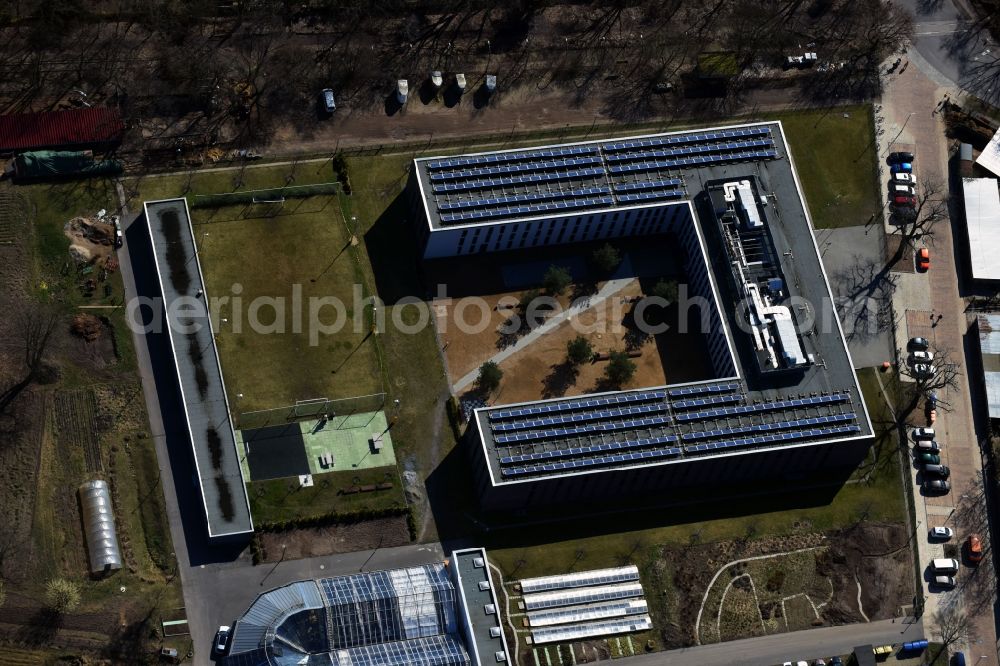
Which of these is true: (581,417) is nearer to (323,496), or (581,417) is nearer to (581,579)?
(581,579)

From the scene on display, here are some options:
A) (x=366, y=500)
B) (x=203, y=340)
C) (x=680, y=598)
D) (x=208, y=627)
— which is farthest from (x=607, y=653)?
(x=203, y=340)

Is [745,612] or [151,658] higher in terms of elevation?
[151,658]

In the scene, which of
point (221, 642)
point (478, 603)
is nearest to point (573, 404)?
point (478, 603)

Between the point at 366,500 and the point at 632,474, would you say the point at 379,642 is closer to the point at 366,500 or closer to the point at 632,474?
the point at 366,500

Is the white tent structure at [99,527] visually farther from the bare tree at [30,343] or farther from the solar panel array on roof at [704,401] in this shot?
the solar panel array on roof at [704,401]

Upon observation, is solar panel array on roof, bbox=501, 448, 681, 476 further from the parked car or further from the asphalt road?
the parked car

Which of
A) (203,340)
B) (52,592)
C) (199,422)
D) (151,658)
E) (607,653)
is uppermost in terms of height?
(203,340)
